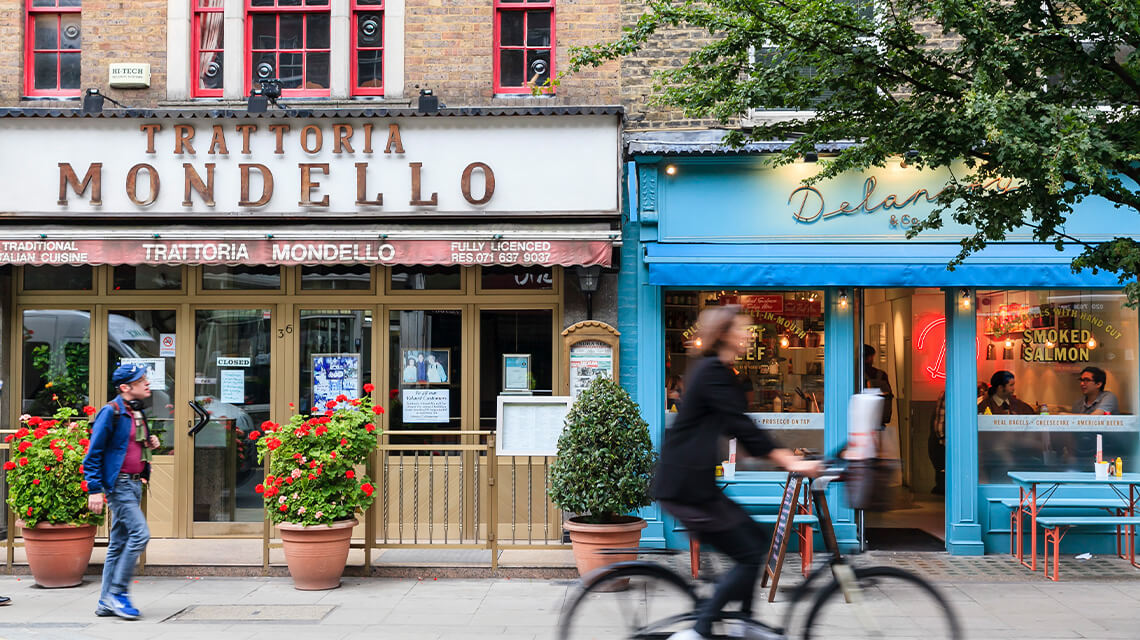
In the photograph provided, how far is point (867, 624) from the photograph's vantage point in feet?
16.6

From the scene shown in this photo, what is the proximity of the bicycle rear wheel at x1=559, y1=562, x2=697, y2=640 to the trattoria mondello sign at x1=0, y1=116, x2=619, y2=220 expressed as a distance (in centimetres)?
527

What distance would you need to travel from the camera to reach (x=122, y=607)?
722 centimetres

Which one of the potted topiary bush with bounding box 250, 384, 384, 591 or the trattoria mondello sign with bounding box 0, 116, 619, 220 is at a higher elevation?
the trattoria mondello sign with bounding box 0, 116, 619, 220

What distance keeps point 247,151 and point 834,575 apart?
23.7ft

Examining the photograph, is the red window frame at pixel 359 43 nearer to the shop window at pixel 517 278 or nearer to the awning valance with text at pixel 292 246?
the awning valance with text at pixel 292 246

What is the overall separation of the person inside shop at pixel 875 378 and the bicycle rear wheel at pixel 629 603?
5.04 metres

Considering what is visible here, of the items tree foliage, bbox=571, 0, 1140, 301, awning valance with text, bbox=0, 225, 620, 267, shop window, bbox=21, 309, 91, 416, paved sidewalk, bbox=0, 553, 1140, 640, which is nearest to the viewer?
tree foliage, bbox=571, 0, 1140, 301

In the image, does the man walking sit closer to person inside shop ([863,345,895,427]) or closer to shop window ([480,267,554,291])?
shop window ([480,267,554,291])

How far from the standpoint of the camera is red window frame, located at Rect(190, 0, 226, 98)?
10.5 meters

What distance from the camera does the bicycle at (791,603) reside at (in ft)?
16.2

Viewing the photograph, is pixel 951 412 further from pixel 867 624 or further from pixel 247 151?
pixel 247 151

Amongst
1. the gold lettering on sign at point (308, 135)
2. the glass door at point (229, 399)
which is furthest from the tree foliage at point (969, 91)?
the glass door at point (229, 399)

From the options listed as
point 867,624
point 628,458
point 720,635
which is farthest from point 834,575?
point 628,458

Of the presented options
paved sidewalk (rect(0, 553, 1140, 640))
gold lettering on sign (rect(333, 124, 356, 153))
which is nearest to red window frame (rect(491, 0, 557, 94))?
gold lettering on sign (rect(333, 124, 356, 153))
